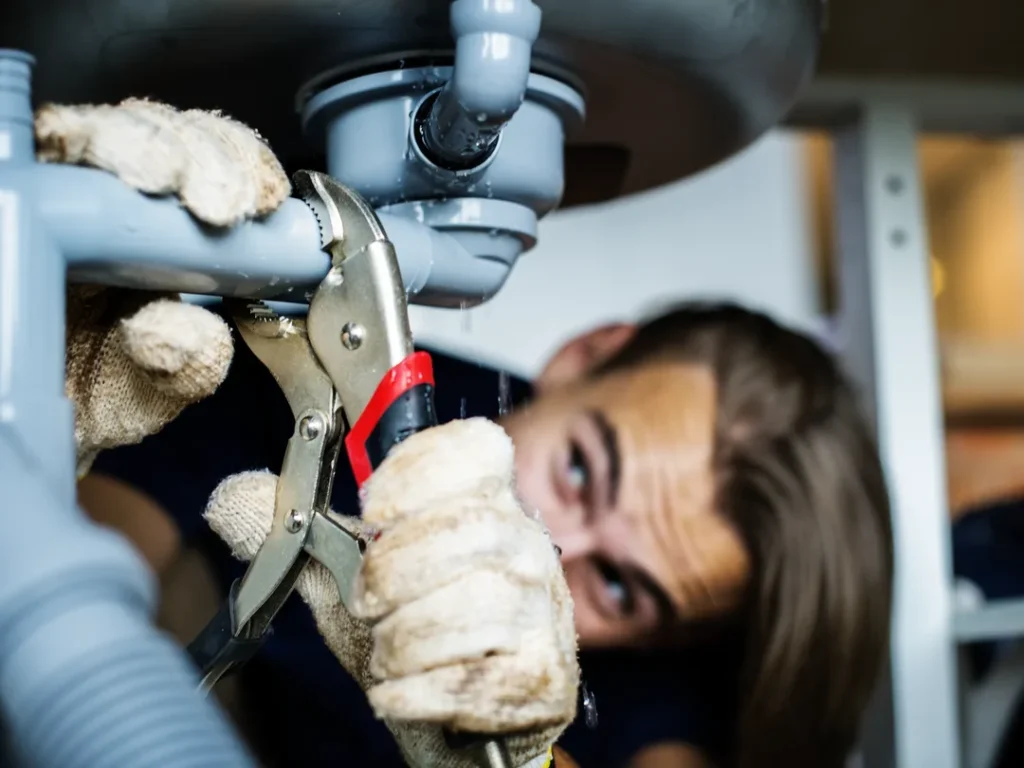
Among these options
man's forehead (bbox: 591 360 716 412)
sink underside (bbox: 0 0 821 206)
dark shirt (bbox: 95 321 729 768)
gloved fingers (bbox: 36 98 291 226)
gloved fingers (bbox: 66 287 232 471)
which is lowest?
dark shirt (bbox: 95 321 729 768)

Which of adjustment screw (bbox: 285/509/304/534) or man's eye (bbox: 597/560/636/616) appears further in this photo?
man's eye (bbox: 597/560/636/616)

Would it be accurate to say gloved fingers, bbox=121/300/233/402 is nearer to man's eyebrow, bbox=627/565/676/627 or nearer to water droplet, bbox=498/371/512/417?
water droplet, bbox=498/371/512/417

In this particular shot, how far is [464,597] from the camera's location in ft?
0.74

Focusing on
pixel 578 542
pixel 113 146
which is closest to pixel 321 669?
pixel 578 542

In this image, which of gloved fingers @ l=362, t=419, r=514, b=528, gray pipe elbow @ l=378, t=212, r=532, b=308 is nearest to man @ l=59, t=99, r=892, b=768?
gray pipe elbow @ l=378, t=212, r=532, b=308

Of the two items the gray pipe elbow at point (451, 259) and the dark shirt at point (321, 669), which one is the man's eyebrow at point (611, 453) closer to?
the dark shirt at point (321, 669)

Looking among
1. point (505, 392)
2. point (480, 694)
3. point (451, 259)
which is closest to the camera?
point (480, 694)

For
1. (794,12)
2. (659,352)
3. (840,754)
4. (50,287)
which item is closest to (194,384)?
(50,287)

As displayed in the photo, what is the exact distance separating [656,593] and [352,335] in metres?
0.54

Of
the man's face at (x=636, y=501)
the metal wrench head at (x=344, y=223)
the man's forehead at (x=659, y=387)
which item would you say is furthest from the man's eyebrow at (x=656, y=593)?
the metal wrench head at (x=344, y=223)

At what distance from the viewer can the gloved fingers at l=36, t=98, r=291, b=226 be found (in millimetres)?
241

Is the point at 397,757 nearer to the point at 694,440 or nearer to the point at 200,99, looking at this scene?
the point at 694,440

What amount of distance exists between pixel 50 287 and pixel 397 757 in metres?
0.52

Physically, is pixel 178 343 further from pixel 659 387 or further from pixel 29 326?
pixel 659 387
